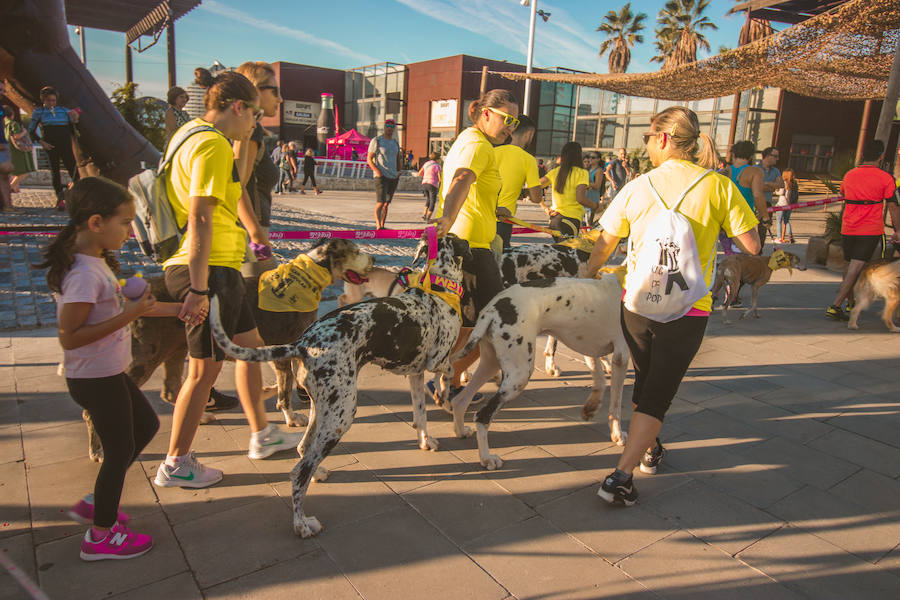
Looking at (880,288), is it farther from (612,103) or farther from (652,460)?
(612,103)

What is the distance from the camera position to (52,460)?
10.5 ft

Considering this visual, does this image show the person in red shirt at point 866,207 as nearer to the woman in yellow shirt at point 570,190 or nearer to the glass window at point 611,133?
the woman in yellow shirt at point 570,190

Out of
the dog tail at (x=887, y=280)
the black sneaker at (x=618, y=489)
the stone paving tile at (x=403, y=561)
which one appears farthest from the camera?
the dog tail at (x=887, y=280)

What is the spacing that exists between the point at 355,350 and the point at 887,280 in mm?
6697

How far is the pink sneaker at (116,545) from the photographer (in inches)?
94.7

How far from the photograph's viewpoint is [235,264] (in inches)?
114

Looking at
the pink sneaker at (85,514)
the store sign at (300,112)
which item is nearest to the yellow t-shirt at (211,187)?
the pink sneaker at (85,514)

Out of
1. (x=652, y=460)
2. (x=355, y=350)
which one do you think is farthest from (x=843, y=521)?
(x=355, y=350)

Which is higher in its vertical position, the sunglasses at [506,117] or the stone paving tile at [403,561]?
the sunglasses at [506,117]

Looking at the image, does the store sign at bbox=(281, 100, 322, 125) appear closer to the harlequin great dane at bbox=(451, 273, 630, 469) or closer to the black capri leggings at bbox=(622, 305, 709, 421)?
the harlequin great dane at bbox=(451, 273, 630, 469)

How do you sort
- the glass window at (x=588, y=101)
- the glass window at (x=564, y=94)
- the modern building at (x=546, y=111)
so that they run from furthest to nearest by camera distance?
the glass window at (x=564, y=94), the glass window at (x=588, y=101), the modern building at (x=546, y=111)

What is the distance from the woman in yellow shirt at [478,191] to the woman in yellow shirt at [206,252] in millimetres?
1285

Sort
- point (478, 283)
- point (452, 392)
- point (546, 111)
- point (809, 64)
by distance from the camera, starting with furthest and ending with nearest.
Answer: point (546, 111) < point (809, 64) < point (452, 392) < point (478, 283)

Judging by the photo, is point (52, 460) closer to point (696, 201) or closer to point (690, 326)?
point (690, 326)
